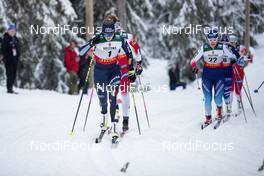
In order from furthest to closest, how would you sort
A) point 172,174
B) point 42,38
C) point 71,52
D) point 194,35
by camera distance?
point 194,35, point 42,38, point 71,52, point 172,174

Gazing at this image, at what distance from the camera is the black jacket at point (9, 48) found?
46.4 feet

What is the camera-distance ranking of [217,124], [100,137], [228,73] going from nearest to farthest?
[100,137]
[217,124]
[228,73]

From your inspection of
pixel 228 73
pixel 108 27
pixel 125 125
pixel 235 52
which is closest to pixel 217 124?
pixel 228 73

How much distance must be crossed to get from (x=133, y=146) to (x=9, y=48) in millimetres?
7640

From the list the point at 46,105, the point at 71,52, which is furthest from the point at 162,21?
the point at 46,105

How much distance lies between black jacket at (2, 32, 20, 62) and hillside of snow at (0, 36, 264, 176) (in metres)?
2.03

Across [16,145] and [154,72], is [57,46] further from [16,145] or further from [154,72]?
[154,72]

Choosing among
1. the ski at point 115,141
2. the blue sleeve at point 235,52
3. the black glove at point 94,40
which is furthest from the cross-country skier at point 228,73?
the ski at point 115,141

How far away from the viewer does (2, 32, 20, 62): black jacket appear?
1415 cm

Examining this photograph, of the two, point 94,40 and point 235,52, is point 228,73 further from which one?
point 94,40

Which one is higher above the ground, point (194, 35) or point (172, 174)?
point (194, 35)

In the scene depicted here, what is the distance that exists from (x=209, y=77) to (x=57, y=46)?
952cm

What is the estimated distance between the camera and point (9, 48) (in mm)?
14188

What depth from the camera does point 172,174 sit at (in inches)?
263
